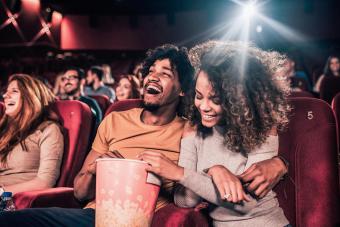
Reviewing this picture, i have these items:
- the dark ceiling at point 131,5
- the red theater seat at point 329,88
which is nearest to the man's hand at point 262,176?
the red theater seat at point 329,88

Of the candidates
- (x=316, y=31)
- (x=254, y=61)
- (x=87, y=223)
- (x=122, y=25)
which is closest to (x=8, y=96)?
(x=87, y=223)

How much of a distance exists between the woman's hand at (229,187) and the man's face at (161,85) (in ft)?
1.71

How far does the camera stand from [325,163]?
1.18 meters

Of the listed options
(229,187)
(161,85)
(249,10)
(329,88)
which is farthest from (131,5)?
(229,187)

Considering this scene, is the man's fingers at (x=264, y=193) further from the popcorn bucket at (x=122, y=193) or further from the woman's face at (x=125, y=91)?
the woman's face at (x=125, y=91)

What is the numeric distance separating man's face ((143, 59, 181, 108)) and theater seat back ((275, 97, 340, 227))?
38 centimetres

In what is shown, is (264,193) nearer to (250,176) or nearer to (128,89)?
(250,176)

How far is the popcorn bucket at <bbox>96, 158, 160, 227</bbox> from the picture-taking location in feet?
2.93

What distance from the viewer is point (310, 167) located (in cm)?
119

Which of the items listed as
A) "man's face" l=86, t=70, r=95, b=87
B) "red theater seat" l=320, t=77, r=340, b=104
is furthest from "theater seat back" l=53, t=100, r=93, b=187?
"man's face" l=86, t=70, r=95, b=87

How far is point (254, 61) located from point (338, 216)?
439 mm

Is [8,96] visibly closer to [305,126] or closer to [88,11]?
[305,126]

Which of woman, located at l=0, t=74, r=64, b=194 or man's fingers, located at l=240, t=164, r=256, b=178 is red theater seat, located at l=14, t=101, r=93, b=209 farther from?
man's fingers, located at l=240, t=164, r=256, b=178

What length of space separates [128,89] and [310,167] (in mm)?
2357
